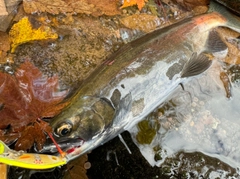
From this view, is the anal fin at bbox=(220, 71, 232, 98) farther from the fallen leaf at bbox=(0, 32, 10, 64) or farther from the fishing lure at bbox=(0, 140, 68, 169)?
the fallen leaf at bbox=(0, 32, 10, 64)

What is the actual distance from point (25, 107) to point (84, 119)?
546 mm

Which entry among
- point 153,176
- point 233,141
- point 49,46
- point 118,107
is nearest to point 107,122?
point 118,107

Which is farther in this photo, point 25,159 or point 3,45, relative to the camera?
point 3,45

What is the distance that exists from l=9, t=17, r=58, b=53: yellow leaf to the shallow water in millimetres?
1378

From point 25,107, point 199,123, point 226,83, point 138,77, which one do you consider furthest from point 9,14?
point 226,83

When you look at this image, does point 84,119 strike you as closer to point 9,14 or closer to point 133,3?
point 9,14

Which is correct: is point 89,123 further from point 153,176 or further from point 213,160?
point 213,160

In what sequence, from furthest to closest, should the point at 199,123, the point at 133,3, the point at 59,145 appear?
the point at 133,3, the point at 199,123, the point at 59,145

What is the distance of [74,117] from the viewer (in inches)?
121

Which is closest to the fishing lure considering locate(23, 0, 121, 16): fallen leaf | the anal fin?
locate(23, 0, 121, 16): fallen leaf

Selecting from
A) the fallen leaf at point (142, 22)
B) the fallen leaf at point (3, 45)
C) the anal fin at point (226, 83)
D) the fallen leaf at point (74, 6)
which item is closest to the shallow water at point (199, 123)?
the anal fin at point (226, 83)

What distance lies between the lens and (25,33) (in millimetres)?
3510

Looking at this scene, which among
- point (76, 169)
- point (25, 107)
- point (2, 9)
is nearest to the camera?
point (25, 107)

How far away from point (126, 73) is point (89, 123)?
680 millimetres
